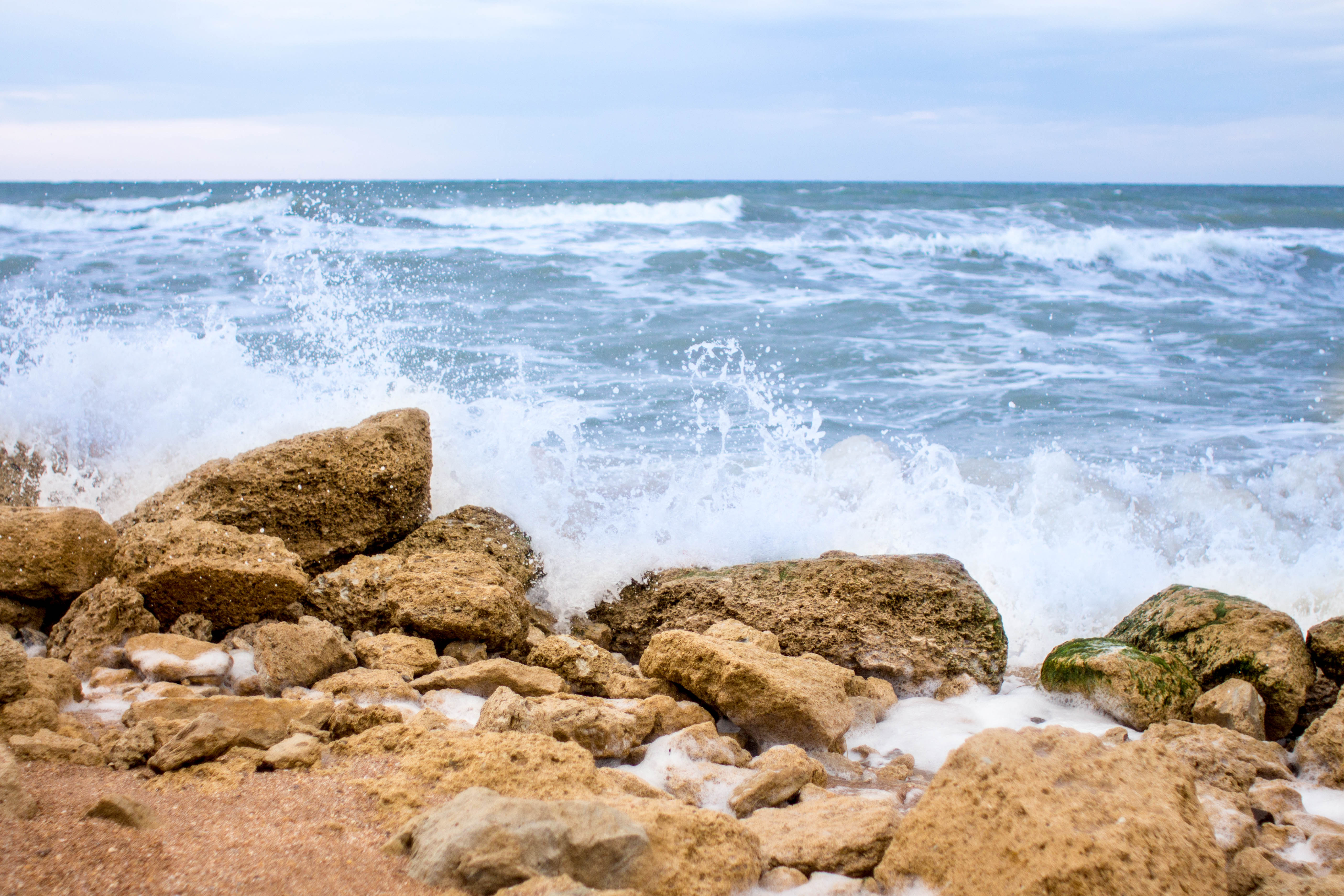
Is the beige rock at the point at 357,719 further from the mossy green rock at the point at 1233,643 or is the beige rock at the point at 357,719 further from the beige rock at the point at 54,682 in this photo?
the mossy green rock at the point at 1233,643

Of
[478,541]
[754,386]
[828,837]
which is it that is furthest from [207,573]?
[754,386]

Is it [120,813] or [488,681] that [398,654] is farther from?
[120,813]

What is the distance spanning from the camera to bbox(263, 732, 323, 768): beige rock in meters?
2.08

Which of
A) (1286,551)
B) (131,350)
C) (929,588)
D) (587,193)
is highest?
(587,193)

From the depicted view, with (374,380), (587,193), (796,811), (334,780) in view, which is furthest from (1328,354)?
(587,193)

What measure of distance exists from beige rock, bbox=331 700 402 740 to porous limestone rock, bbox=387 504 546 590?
4.14 ft

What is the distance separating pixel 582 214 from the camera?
72.0ft

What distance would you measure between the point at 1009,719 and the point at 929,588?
1.83 ft

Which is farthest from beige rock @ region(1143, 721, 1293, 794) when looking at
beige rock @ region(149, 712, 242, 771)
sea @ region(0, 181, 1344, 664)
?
beige rock @ region(149, 712, 242, 771)

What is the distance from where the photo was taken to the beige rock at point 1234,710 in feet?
9.52

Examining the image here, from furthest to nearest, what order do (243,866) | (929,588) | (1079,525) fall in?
(1079,525) → (929,588) → (243,866)

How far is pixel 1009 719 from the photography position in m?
3.13

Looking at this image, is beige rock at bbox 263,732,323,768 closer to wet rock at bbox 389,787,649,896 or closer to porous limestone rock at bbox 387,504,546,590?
wet rock at bbox 389,787,649,896

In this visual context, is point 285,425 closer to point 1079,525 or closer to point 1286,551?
point 1079,525
